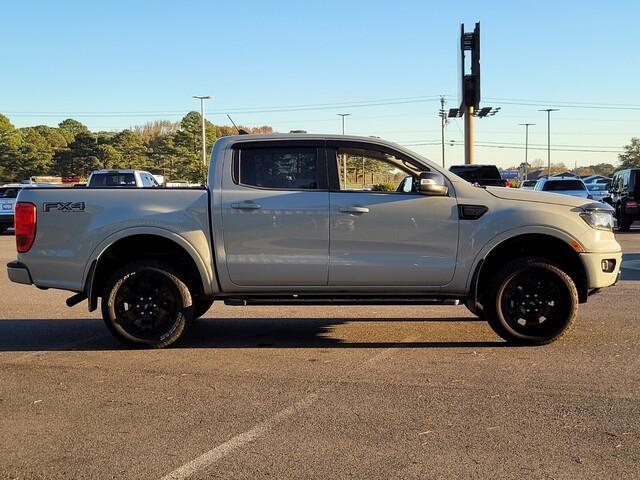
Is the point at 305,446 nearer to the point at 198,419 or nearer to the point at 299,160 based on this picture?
the point at 198,419

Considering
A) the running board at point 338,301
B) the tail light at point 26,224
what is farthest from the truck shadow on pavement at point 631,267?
the tail light at point 26,224

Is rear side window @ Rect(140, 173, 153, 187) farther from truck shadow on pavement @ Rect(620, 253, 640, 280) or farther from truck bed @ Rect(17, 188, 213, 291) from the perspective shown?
truck bed @ Rect(17, 188, 213, 291)

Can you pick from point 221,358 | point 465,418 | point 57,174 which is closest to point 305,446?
point 465,418

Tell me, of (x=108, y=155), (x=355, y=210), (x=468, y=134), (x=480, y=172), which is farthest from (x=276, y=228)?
(x=108, y=155)

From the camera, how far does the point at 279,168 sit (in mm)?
6496

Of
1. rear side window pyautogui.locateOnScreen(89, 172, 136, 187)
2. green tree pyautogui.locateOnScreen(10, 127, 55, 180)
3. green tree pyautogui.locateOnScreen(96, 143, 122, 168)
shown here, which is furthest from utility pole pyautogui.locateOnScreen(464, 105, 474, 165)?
green tree pyautogui.locateOnScreen(10, 127, 55, 180)

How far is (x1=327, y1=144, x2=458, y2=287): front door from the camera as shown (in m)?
6.28

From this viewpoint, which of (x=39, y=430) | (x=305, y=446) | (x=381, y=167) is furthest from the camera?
(x=381, y=167)

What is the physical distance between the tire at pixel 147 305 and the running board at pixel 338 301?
1.62 ft

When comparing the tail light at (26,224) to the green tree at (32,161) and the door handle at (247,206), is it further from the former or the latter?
the green tree at (32,161)

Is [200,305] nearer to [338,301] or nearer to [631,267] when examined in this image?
[338,301]

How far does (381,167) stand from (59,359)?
11.9 feet

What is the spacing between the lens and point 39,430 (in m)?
4.40

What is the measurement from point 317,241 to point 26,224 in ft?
9.27
